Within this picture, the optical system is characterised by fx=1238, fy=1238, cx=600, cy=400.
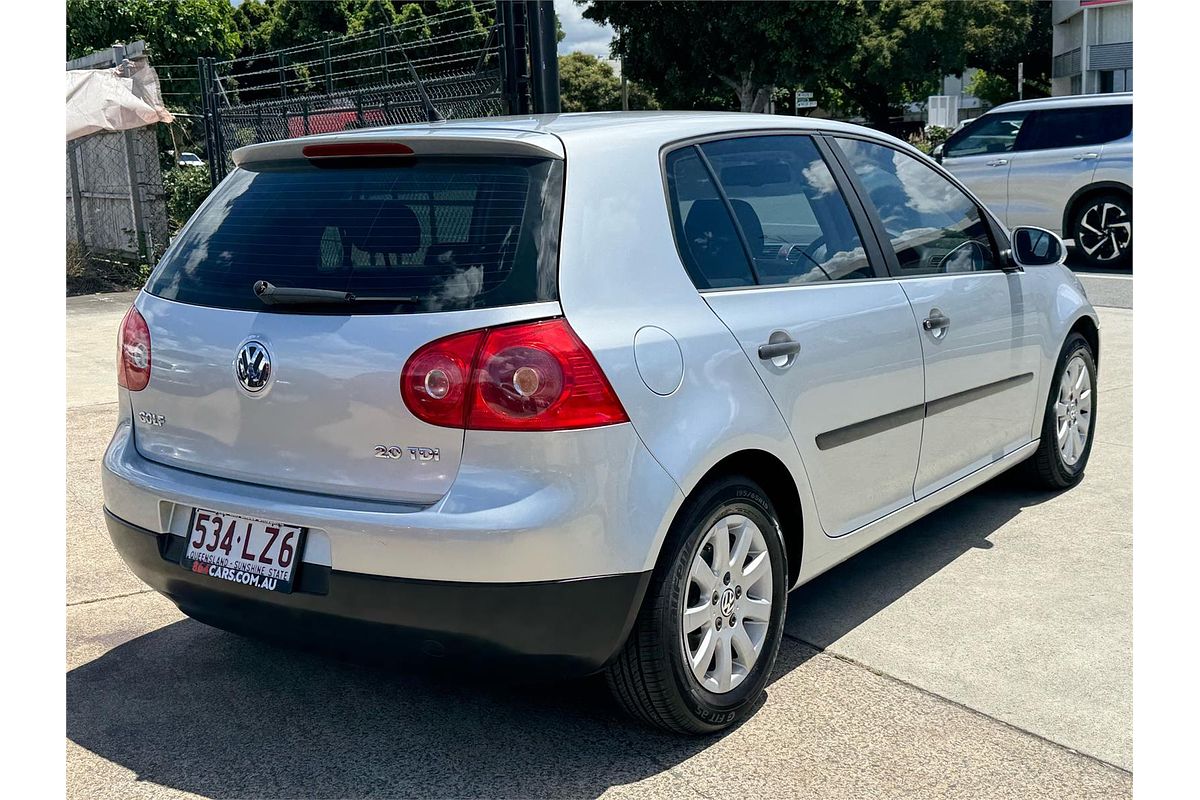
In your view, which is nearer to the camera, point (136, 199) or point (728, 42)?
point (136, 199)

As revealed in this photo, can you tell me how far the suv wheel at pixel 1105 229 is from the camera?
1319cm

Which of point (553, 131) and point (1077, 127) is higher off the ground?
point (1077, 127)

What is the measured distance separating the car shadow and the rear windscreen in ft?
3.15

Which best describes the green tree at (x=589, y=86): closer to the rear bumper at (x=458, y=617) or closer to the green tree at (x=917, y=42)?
the green tree at (x=917, y=42)

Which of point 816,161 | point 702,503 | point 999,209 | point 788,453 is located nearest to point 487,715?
point 702,503

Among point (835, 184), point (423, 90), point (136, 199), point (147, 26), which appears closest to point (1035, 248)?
point (835, 184)

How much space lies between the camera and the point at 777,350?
3486mm

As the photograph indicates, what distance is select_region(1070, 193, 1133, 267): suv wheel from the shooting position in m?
13.2

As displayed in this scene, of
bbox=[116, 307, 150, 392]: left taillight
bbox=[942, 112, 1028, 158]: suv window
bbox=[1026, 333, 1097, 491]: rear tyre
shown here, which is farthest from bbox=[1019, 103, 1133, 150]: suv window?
bbox=[116, 307, 150, 392]: left taillight

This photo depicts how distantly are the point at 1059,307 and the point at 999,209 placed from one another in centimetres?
940

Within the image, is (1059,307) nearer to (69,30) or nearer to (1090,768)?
(1090,768)

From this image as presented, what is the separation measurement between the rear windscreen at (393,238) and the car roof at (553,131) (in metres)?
0.05

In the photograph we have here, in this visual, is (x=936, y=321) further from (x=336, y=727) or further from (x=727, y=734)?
(x=336, y=727)

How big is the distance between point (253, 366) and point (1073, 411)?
3.89 meters
